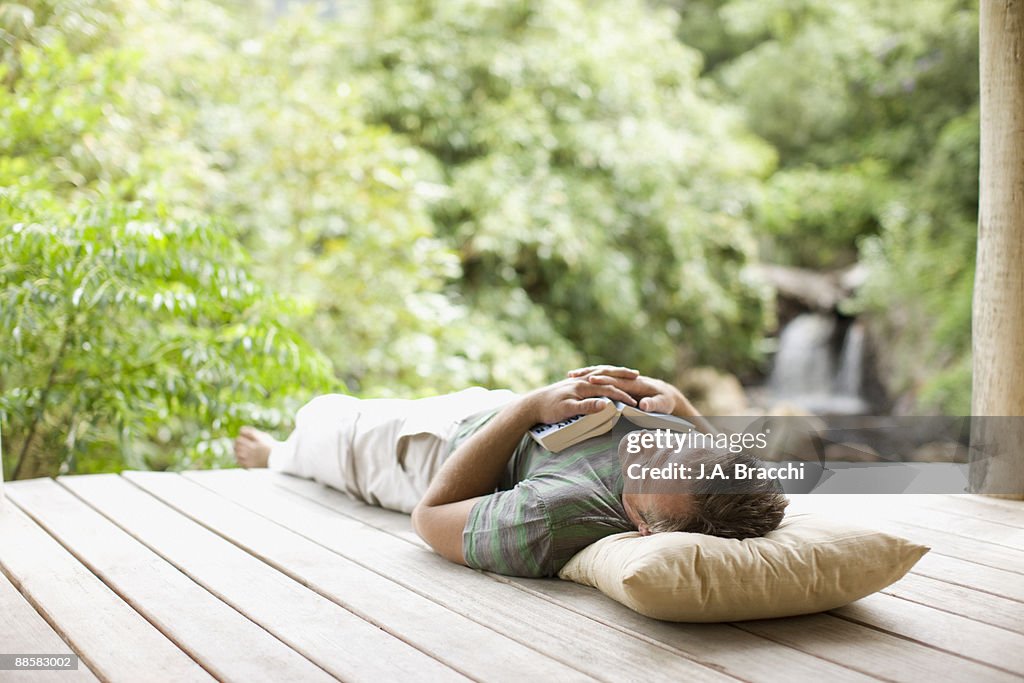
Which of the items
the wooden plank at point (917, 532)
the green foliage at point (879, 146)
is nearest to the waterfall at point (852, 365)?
the green foliage at point (879, 146)

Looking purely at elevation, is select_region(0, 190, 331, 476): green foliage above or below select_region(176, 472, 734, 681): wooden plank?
above

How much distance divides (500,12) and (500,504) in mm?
4580

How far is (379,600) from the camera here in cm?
173

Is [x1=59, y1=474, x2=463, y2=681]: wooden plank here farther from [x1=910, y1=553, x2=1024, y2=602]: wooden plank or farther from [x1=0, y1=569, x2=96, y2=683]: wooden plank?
[x1=910, y1=553, x2=1024, y2=602]: wooden plank

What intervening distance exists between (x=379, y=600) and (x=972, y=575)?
115cm

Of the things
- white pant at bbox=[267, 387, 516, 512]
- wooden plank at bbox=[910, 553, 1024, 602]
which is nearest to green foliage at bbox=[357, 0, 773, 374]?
white pant at bbox=[267, 387, 516, 512]

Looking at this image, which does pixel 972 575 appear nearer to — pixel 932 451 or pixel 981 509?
pixel 981 509

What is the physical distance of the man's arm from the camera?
1937mm

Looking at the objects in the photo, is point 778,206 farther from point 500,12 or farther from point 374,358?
point 374,358

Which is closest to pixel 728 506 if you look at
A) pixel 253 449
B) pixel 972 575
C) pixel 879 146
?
pixel 972 575

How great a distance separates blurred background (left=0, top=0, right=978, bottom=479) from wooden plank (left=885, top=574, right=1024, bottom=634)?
1910mm

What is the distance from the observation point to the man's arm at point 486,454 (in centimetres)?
194

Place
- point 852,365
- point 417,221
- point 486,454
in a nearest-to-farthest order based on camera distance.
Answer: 1. point 486,454
2. point 417,221
3. point 852,365

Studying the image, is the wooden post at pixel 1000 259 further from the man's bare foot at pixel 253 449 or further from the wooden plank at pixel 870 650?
the man's bare foot at pixel 253 449
